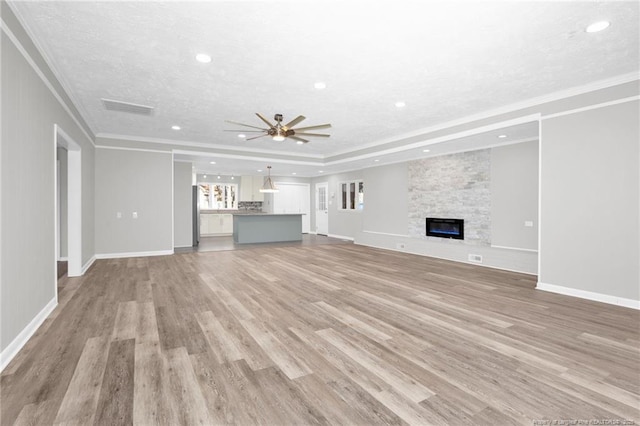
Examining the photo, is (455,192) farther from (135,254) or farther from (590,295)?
(135,254)

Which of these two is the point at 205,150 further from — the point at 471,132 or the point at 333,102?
the point at 471,132

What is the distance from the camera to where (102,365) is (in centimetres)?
223

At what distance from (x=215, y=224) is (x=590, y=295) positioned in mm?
10848

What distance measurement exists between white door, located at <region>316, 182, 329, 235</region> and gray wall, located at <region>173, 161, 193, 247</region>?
5.45 meters

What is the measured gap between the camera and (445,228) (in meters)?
7.42

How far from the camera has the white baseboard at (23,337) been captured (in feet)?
7.23

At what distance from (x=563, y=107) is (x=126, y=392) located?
5.70 meters

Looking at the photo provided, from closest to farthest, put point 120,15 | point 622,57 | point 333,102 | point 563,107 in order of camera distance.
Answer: point 120,15 < point 622,57 < point 563,107 < point 333,102

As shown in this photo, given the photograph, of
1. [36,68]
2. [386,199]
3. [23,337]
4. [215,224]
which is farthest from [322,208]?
[23,337]

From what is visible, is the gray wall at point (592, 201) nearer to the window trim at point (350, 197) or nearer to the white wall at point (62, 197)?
the window trim at point (350, 197)

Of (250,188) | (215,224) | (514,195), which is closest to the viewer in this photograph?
(514,195)

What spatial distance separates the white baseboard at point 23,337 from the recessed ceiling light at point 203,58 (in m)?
2.99

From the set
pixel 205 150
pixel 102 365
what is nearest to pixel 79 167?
pixel 205 150

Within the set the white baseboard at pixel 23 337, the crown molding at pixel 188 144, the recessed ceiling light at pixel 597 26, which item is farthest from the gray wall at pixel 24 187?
the recessed ceiling light at pixel 597 26
